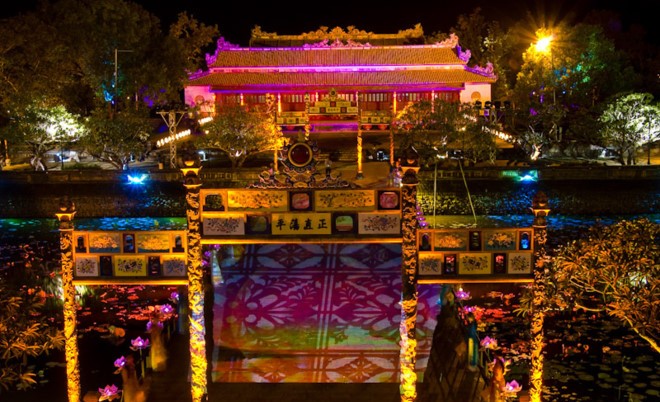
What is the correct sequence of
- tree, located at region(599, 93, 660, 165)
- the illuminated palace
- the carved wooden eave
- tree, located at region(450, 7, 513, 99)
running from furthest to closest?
tree, located at region(450, 7, 513, 99), the carved wooden eave, the illuminated palace, tree, located at region(599, 93, 660, 165)

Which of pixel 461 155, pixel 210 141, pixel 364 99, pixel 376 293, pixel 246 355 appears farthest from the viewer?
pixel 364 99

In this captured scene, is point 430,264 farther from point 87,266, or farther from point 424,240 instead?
point 87,266

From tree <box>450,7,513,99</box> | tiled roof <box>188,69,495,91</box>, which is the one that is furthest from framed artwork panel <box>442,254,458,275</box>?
tree <box>450,7,513,99</box>

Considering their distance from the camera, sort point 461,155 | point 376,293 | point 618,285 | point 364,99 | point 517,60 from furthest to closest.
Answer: point 517,60 → point 364,99 → point 461,155 → point 376,293 → point 618,285

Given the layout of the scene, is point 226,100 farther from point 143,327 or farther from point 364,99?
point 143,327

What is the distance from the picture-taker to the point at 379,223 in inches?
442

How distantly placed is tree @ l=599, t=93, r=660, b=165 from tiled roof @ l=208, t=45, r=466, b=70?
54.4 feet

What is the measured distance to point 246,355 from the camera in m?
13.7

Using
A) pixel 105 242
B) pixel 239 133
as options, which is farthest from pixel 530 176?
pixel 105 242

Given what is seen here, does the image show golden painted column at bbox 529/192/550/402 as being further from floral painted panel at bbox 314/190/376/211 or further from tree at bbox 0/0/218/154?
tree at bbox 0/0/218/154

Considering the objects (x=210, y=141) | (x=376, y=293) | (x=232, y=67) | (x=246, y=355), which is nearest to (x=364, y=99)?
(x=232, y=67)

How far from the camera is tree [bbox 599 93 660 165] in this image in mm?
33812

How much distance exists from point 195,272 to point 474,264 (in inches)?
162

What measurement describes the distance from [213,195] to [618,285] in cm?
616
